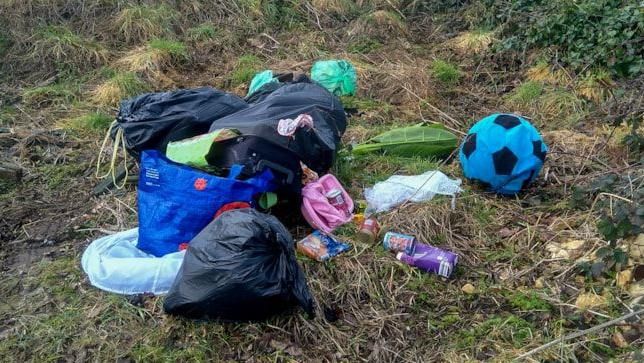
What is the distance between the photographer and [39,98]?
5234 mm

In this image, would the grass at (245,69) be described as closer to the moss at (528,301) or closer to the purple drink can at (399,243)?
the purple drink can at (399,243)

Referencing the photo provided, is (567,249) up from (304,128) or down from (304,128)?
down

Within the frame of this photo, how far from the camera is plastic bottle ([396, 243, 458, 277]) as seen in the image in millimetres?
2943

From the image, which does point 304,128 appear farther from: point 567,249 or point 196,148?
point 567,249

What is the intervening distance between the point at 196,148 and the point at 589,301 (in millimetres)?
1930

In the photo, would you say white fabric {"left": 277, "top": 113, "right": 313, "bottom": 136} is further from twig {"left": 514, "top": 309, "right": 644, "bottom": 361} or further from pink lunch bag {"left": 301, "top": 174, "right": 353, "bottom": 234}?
twig {"left": 514, "top": 309, "right": 644, "bottom": 361}

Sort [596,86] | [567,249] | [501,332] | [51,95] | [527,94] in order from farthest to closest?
1. [51,95]
2. [527,94]
3. [596,86]
4. [567,249]
5. [501,332]

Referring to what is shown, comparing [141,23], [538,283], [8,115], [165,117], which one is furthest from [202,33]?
[538,283]

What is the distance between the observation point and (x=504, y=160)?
3443 mm

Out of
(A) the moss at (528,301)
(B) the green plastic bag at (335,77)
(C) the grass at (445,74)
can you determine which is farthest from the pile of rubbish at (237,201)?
(C) the grass at (445,74)

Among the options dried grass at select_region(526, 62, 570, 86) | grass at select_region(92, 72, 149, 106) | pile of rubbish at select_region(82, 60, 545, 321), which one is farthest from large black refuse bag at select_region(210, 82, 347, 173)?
dried grass at select_region(526, 62, 570, 86)

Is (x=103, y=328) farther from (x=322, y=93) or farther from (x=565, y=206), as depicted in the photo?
(x=565, y=206)

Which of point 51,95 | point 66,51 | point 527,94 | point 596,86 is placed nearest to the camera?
point 596,86

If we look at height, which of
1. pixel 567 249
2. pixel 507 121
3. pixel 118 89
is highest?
pixel 507 121
